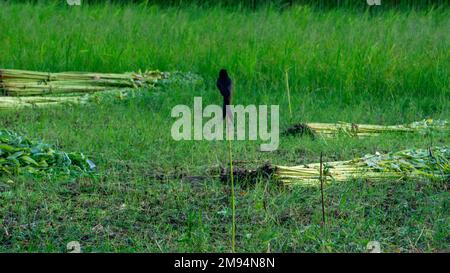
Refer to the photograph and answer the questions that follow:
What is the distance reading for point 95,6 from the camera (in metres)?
12.7

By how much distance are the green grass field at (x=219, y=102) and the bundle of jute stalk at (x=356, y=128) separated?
19 centimetres

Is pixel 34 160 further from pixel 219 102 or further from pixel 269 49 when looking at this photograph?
pixel 269 49

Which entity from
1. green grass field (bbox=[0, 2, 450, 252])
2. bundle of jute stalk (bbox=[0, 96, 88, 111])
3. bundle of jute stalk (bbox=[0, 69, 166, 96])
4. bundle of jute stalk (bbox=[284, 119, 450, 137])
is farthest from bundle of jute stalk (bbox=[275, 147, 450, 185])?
bundle of jute stalk (bbox=[0, 69, 166, 96])

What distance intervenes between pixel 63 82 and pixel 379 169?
3.81 m

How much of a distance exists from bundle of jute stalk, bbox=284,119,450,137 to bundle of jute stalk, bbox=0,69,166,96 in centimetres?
214

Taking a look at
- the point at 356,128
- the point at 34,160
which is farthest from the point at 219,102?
the point at 34,160

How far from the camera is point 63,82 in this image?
864cm

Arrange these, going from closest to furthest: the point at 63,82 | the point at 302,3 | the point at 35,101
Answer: the point at 35,101
the point at 63,82
the point at 302,3

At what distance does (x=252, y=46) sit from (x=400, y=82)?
1844mm

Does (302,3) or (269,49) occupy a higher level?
(269,49)

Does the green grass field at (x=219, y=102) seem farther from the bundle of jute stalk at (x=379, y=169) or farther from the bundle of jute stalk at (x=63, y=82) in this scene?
the bundle of jute stalk at (x=63, y=82)

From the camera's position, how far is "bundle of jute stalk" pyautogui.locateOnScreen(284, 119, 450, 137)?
6.98 meters
